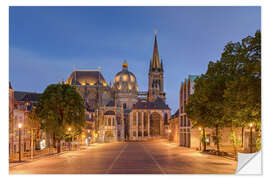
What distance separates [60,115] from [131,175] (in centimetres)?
2978

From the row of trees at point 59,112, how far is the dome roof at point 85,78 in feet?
312

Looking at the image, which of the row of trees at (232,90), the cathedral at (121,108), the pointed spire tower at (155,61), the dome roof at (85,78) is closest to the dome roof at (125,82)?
the cathedral at (121,108)

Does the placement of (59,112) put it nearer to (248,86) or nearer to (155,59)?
(248,86)

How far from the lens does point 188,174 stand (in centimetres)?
2191

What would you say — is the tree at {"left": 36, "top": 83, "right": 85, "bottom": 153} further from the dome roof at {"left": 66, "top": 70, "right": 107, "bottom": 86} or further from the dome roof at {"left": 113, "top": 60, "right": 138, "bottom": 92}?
the dome roof at {"left": 113, "top": 60, "right": 138, "bottom": 92}

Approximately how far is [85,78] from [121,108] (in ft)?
99.3

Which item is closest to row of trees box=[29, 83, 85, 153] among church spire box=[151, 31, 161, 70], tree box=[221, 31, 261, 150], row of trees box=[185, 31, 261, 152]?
row of trees box=[185, 31, 261, 152]

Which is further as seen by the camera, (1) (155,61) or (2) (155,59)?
(2) (155,59)

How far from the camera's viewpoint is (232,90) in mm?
25391

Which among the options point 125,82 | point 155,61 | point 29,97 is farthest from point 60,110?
point 155,61

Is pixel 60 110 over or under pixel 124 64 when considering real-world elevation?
under
